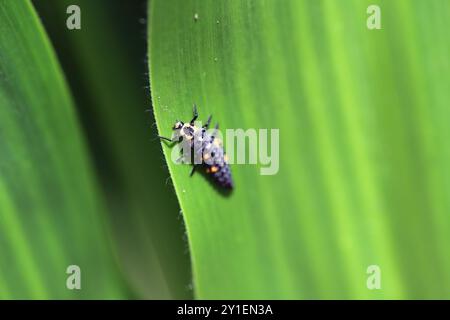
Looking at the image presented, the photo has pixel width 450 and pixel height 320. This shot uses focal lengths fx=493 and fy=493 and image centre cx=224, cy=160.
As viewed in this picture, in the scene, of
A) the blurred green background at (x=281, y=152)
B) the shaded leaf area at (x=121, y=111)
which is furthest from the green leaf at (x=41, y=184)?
the shaded leaf area at (x=121, y=111)

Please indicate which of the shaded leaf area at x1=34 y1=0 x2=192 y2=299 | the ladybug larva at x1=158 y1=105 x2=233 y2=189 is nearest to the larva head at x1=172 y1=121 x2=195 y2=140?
the ladybug larva at x1=158 y1=105 x2=233 y2=189

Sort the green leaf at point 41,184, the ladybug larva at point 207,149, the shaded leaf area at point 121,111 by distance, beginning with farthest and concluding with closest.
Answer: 1. the shaded leaf area at point 121,111
2. the ladybug larva at point 207,149
3. the green leaf at point 41,184

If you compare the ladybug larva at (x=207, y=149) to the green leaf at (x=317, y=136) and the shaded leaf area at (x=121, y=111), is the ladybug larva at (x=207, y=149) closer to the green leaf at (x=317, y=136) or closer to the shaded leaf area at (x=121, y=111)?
the green leaf at (x=317, y=136)

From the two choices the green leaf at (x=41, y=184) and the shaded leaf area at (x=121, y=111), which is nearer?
the green leaf at (x=41, y=184)

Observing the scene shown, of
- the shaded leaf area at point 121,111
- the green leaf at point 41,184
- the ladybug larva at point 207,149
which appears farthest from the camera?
the shaded leaf area at point 121,111

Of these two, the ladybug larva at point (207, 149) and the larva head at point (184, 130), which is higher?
the larva head at point (184, 130)

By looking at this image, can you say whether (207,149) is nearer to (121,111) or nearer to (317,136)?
(317,136)

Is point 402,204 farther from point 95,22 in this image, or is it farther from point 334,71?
point 95,22

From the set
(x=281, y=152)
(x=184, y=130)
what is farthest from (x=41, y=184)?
(x=281, y=152)
